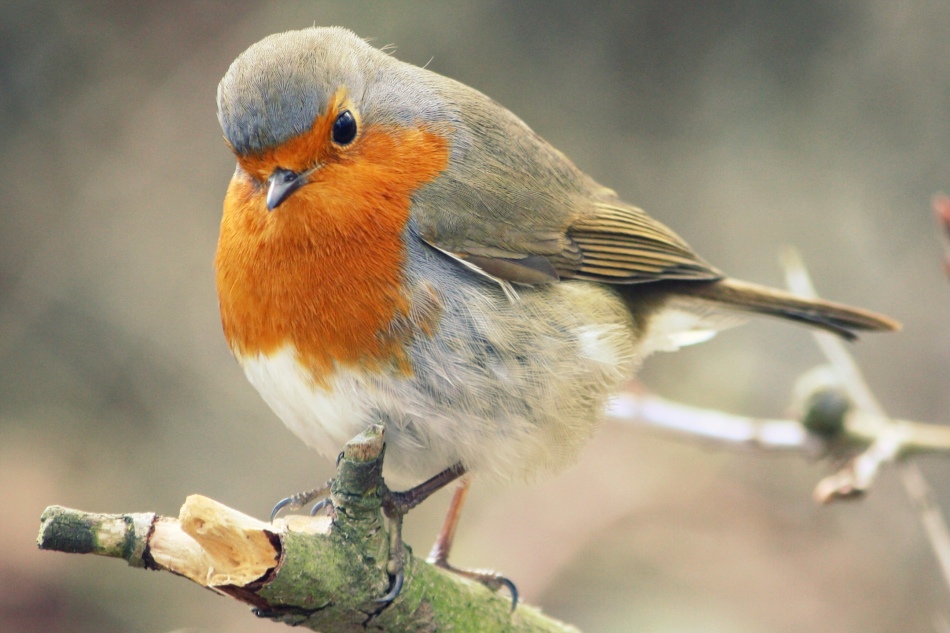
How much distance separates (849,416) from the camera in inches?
150

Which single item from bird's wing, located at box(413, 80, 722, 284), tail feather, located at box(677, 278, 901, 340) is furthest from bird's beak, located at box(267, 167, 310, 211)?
tail feather, located at box(677, 278, 901, 340)

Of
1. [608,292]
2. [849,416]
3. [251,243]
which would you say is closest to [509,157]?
[608,292]

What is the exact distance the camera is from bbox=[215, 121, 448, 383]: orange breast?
3.03m

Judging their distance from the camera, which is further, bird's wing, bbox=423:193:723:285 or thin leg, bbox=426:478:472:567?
thin leg, bbox=426:478:472:567

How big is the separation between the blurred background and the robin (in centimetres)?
267

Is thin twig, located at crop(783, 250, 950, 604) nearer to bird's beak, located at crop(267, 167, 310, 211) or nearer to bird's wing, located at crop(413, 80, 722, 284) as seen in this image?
bird's wing, located at crop(413, 80, 722, 284)

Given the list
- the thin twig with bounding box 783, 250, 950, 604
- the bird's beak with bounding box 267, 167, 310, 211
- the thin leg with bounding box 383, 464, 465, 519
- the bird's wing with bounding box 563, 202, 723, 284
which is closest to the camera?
the bird's beak with bounding box 267, 167, 310, 211

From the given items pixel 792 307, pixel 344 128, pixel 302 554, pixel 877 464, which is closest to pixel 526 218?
pixel 344 128

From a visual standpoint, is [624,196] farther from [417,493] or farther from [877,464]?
[417,493]

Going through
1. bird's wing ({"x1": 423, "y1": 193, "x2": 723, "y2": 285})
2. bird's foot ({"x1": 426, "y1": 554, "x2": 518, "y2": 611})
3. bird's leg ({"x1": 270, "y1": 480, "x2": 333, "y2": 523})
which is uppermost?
bird's wing ({"x1": 423, "y1": 193, "x2": 723, "y2": 285})

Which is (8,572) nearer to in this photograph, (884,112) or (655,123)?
(655,123)

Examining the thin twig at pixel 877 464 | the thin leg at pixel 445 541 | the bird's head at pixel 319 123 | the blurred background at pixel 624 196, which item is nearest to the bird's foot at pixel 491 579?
the thin leg at pixel 445 541

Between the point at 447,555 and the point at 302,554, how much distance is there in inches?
54.8

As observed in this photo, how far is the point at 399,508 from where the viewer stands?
3.03m
